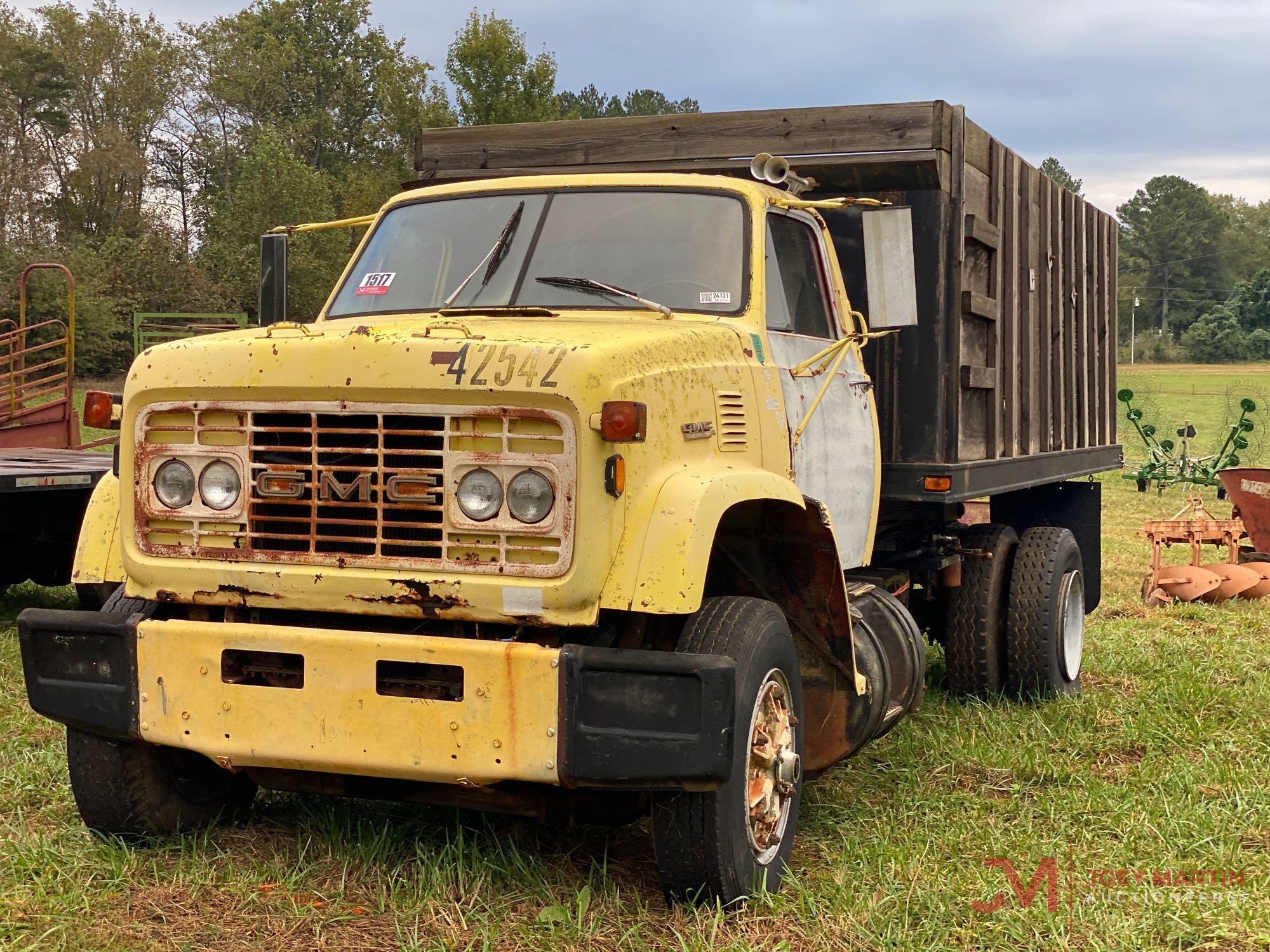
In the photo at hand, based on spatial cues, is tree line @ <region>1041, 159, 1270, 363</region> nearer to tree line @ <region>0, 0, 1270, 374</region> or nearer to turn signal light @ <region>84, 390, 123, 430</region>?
tree line @ <region>0, 0, 1270, 374</region>

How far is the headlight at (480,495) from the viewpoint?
384cm

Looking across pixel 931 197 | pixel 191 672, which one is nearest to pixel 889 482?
pixel 931 197

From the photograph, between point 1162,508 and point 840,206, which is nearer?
point 840,206

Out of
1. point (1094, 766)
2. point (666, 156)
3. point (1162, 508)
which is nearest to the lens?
point (1094, 766)

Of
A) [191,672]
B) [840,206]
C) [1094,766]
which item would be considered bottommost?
[1094,766]

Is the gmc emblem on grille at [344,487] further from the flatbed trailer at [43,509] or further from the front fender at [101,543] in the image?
the flatbed trailer at [43,509]

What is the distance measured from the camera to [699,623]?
4129 millimetres

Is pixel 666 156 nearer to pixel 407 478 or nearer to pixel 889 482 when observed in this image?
pixel 889 482

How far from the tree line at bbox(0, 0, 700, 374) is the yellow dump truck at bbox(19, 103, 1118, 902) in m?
28.8

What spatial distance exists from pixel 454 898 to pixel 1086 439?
5961 mm

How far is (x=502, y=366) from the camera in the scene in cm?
382

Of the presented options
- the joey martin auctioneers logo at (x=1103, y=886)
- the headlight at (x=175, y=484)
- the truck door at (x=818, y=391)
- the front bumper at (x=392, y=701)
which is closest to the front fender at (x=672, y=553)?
the front bumper at (x=392, y=701)

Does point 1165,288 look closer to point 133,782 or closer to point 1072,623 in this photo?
point 1072,623

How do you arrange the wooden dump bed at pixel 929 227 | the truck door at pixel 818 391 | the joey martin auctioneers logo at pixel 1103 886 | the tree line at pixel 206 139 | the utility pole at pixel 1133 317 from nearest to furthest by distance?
the joey martin auctioneers logo at pixel 1103 886 < the truck door at pixel 818 391 < the wooden dump bed at pixel 929 227 < the tree line at pixel 206 139 < the utility pole at pixel 1133 317
